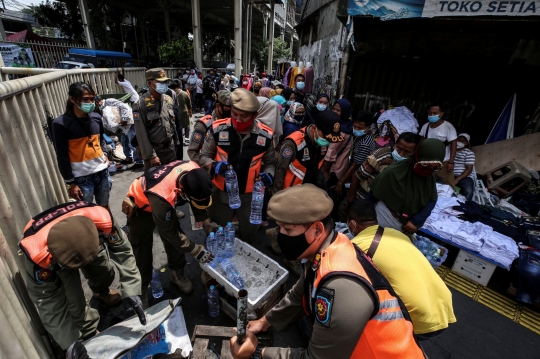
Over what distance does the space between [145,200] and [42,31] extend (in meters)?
42.1

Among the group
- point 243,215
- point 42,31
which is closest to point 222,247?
point 243,215

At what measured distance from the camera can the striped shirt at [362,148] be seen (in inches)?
179

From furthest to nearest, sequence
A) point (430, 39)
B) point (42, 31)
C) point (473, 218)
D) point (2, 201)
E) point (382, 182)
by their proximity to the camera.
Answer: point (42, 31)
point (430, 39)
point (473, 218)
point (382, 182)
point (2, 201)

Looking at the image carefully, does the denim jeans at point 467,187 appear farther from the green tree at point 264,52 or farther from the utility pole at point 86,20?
the green tree at point 264,52

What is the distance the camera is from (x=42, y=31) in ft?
103

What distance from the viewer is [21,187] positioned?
2371mm

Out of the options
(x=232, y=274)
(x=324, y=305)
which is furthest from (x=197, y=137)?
(x=324, y=305)

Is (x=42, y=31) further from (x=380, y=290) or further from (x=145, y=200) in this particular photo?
(x=380, y=290)

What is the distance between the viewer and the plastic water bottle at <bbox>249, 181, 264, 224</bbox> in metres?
3.53

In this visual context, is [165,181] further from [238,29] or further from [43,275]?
[238,29]

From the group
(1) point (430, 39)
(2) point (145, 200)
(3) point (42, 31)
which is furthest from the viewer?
(3) point (42, 31)

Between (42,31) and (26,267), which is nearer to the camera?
(26,267)

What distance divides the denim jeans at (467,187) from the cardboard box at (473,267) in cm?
170

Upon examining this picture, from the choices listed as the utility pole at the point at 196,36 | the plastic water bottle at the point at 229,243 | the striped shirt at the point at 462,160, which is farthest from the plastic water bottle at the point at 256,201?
the utility pole at the point at 196,36
